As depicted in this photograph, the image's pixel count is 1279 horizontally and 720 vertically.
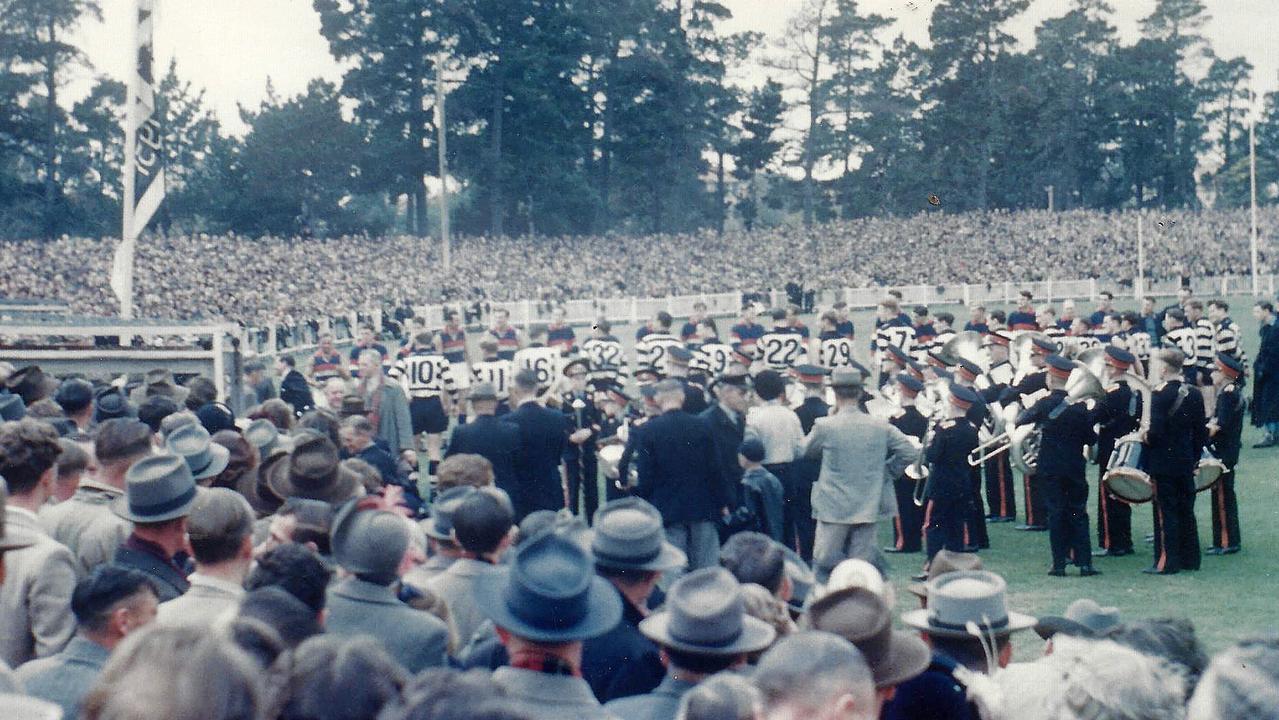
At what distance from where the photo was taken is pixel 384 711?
9.07 feet

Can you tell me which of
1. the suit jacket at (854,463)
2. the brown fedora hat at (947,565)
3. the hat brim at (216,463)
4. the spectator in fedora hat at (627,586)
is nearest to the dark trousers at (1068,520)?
the suit jacket at (854,463)

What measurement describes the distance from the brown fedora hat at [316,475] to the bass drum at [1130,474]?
6654 millimetres

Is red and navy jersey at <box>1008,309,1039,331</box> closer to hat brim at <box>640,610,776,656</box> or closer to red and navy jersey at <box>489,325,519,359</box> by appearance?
red and navy jersey at <box>489,325,519,359</box>

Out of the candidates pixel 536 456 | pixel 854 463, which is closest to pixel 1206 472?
pixel 854 463

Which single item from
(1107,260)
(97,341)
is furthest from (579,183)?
(97,341)

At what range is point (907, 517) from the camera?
12531mm

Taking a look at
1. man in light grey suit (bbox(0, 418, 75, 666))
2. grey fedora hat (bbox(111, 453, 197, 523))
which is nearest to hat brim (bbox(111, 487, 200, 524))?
grey fedora hat (bbox(111, 453, 197, 523))

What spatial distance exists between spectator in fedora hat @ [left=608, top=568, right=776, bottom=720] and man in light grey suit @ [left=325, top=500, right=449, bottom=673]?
0.79 m

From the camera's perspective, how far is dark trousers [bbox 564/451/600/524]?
47.5ft

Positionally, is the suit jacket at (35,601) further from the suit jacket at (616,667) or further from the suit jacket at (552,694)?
the suit jacket at (552,694)

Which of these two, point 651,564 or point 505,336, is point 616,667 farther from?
point 505,336

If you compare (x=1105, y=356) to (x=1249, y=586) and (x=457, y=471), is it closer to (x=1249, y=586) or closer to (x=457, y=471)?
(x=1249, y=586)

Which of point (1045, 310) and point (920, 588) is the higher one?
point (1045, 310)

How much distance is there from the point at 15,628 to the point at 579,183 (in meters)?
60.9
